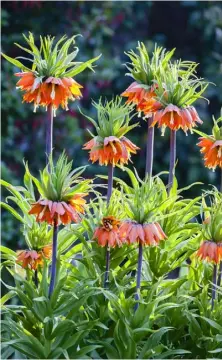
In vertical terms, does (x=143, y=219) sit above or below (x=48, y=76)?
below

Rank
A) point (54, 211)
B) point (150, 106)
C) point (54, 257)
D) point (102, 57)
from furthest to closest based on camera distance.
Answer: point (102, 57)
point (150, 106)
point (54, 257)
point (54, 211)

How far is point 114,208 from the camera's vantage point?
5.94ft

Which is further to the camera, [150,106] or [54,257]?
[150,106]

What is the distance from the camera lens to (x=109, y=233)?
1.76 meters

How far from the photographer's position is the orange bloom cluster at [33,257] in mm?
1853

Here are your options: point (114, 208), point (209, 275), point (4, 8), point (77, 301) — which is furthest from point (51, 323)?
point (4, 8)

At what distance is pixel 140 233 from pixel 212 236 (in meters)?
0.20

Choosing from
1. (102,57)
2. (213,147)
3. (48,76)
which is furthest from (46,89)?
(102,57)

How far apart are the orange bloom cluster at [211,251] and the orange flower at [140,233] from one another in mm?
108

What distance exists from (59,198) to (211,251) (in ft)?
1.12

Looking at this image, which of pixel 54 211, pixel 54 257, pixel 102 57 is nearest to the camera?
pixel 54 211

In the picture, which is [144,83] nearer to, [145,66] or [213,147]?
[145,66]

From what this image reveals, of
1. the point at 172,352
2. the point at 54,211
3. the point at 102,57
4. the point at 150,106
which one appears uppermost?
the point at 102,57

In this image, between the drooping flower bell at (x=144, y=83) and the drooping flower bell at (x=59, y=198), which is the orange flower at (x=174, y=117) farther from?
the drooping flower bell at (x=59, y=198)
